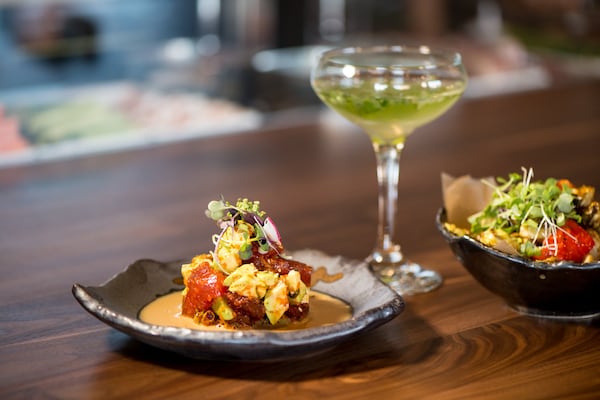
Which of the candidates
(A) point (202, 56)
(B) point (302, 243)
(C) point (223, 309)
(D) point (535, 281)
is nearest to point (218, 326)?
(C) point (223, 309)

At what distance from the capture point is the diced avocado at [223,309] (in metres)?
1.05

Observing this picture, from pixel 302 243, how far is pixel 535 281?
19.7 inches

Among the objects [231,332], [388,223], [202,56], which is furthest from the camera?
[202,56]

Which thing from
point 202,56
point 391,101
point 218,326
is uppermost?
point 391,101

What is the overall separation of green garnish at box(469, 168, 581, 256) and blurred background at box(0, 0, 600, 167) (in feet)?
4.00

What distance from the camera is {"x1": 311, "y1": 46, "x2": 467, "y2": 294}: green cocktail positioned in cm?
136

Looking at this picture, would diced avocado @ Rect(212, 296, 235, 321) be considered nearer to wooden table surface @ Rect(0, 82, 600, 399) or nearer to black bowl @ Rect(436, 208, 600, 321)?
wooden table surface @ Rect(0, 82, 600, 399)

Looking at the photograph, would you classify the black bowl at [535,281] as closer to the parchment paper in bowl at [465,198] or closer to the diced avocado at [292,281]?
the parchment paper in bowl at [465,198]

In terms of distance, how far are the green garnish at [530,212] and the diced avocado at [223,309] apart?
15.3 inches

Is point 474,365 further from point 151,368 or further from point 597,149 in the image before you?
point 597,149

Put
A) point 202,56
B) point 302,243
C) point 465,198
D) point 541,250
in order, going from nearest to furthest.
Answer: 1. point 541,250
2. point 465,198
3. point 302,243
4. point 202,56

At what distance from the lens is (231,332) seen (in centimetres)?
100

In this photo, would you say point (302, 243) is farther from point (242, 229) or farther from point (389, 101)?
Result: point (242, 229)

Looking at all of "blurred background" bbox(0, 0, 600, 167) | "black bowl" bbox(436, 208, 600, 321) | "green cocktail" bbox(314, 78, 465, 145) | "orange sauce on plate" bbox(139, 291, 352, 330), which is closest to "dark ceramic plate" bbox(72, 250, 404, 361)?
"orange sauce on plate" bbox(139, 291, 352, 330)
